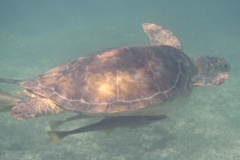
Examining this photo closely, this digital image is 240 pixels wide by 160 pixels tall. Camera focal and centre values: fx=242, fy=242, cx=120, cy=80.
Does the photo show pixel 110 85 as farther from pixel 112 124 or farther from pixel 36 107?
pixel 36 107

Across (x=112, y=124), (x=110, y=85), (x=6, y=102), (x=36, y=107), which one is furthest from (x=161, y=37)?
(x=6, y=102)

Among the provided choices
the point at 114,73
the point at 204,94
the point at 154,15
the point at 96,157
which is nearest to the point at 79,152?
the point at 96,157

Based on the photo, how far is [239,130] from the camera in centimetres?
719

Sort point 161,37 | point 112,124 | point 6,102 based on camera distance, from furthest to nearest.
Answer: point 161,37 → point 6,102 → point 112,124

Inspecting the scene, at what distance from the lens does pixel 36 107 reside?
5.16m

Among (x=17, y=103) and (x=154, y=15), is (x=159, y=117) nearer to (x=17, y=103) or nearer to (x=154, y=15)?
(x=17, y=103)

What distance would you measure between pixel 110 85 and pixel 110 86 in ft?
0.07

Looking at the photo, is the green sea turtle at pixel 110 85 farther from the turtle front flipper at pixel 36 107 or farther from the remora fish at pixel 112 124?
the remora fish at pixel 112 124

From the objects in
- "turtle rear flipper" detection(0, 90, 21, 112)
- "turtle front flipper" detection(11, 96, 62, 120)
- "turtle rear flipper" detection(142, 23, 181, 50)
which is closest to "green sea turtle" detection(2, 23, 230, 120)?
"turtle front flipper" detection(11, 96, 62, 120)

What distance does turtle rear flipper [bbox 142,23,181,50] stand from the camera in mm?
8406

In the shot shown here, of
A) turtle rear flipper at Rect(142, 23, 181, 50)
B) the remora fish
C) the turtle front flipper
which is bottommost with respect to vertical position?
the remora fish

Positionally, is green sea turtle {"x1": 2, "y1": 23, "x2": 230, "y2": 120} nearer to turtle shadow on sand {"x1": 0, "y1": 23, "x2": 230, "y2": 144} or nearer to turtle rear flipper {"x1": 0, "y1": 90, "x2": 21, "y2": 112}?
turtle shadow on sand {"x1": 0, "y1": 23, "x2": 230, "y2": 144}

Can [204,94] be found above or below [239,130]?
above

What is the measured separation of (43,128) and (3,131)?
1.01 meters
